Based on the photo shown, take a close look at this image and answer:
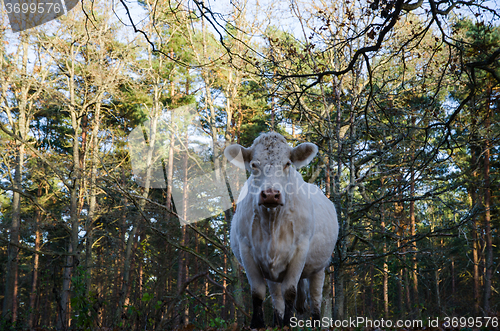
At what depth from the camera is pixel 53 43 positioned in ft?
46.2

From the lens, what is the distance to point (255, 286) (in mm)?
5078

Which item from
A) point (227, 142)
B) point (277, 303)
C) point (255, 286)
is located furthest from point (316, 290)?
point (227, 142)

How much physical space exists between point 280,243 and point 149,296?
1745 mm

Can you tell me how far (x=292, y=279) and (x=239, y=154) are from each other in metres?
1.79

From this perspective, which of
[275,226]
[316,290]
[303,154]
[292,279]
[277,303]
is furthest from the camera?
[316,290]

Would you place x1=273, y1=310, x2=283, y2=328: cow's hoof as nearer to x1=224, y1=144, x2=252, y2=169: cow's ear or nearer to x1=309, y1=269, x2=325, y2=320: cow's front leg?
x1=309, y1=269, x2=325, y2=320: cow's front leg

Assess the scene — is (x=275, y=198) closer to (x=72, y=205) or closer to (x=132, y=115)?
(x=72, y=205)

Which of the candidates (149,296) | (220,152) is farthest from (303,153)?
(220,152)

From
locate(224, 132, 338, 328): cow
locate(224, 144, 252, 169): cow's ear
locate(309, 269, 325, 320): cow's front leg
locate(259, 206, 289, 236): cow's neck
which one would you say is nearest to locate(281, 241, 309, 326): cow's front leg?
locate(224, 132, 338, 328): cow

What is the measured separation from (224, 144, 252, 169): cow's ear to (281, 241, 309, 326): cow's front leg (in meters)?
1.36

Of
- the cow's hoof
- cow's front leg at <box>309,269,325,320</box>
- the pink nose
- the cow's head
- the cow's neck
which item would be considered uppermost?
the cow's head

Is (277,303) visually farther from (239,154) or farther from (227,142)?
(227,142)

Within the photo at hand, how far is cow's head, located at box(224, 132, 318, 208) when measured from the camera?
15.1ft

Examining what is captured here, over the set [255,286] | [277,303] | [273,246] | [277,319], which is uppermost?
[273,246]
